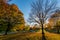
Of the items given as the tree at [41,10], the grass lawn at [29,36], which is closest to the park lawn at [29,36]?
the grass lawn at [29,36]

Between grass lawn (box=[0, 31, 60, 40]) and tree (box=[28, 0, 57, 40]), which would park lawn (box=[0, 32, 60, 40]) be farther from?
tree (box=[28, 0, 57, 40])

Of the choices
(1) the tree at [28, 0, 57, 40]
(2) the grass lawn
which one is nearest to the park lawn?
(2) the grass lawn

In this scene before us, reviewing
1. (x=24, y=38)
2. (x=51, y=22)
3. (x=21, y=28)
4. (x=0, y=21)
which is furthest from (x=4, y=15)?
(x=51, y=22)

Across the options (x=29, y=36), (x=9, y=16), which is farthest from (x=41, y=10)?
(x=9, y=16)

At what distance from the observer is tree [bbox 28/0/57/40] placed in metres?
5.34

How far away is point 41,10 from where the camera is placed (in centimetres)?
539

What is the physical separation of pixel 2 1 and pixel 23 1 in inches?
31.8

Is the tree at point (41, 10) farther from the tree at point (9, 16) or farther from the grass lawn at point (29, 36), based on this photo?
the tree at point (9, 16)

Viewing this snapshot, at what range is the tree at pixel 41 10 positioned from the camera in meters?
5.34

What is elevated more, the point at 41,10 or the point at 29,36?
the point at 41,10

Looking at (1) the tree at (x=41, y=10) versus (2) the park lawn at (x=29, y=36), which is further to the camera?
(1) the tree at (x=41, y=10)

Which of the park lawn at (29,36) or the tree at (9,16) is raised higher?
the tree at (9,16)

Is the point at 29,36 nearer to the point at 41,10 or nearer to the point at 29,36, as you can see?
the point at 29,36

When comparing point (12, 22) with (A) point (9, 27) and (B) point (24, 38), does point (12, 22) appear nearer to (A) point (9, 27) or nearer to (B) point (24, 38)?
(A) point (9, 27)
